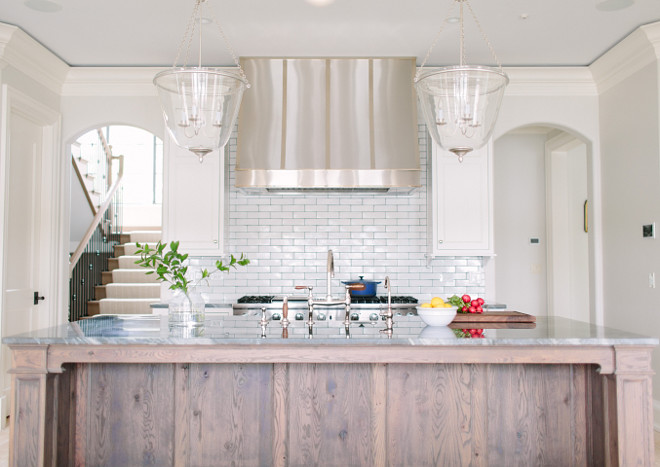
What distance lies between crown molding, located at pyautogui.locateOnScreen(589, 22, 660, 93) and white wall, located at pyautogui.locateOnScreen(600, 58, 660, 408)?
0.05 m

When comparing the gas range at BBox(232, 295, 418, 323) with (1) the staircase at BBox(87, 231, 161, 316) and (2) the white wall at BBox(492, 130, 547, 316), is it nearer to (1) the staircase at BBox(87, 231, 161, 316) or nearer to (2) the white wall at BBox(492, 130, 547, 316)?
(1) the staircase at BBox(87, 231, 161, 316)

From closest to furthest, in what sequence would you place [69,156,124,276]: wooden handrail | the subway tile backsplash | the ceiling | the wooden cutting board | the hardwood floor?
the wooden cutting board
the hardwood floor
the ceiling
the subway tile backsplash
[69,156,124,276]: wooden handrail

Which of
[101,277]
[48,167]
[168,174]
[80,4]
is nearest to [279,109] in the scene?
[168,174]

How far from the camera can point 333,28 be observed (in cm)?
443

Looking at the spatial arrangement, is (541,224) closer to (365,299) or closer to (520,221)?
(520,221)

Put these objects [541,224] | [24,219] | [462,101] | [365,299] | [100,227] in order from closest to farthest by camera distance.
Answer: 1. [462,101]
2. [24,219]
3. [365,299]
4. [541,224]
5. [100,227]

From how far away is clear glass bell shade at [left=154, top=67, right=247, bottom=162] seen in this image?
273cm

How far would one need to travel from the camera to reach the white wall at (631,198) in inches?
171

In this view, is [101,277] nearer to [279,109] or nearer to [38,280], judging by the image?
[38,280]

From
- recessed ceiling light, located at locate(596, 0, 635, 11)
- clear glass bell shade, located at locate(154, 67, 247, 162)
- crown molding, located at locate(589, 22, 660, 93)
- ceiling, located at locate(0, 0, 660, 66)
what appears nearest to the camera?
clear glass bell shade, located at locate(154, 67, 247, 162)

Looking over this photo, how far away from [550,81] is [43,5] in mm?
4113

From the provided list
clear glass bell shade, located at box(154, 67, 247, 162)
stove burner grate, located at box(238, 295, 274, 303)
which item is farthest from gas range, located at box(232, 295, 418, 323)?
clear glass bell shade, located at box(154, 67, 247, 162)

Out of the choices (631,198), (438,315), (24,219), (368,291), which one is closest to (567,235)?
(631,198)

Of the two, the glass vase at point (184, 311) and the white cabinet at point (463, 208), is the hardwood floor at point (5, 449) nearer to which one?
the glass vase at point (184, 311)
